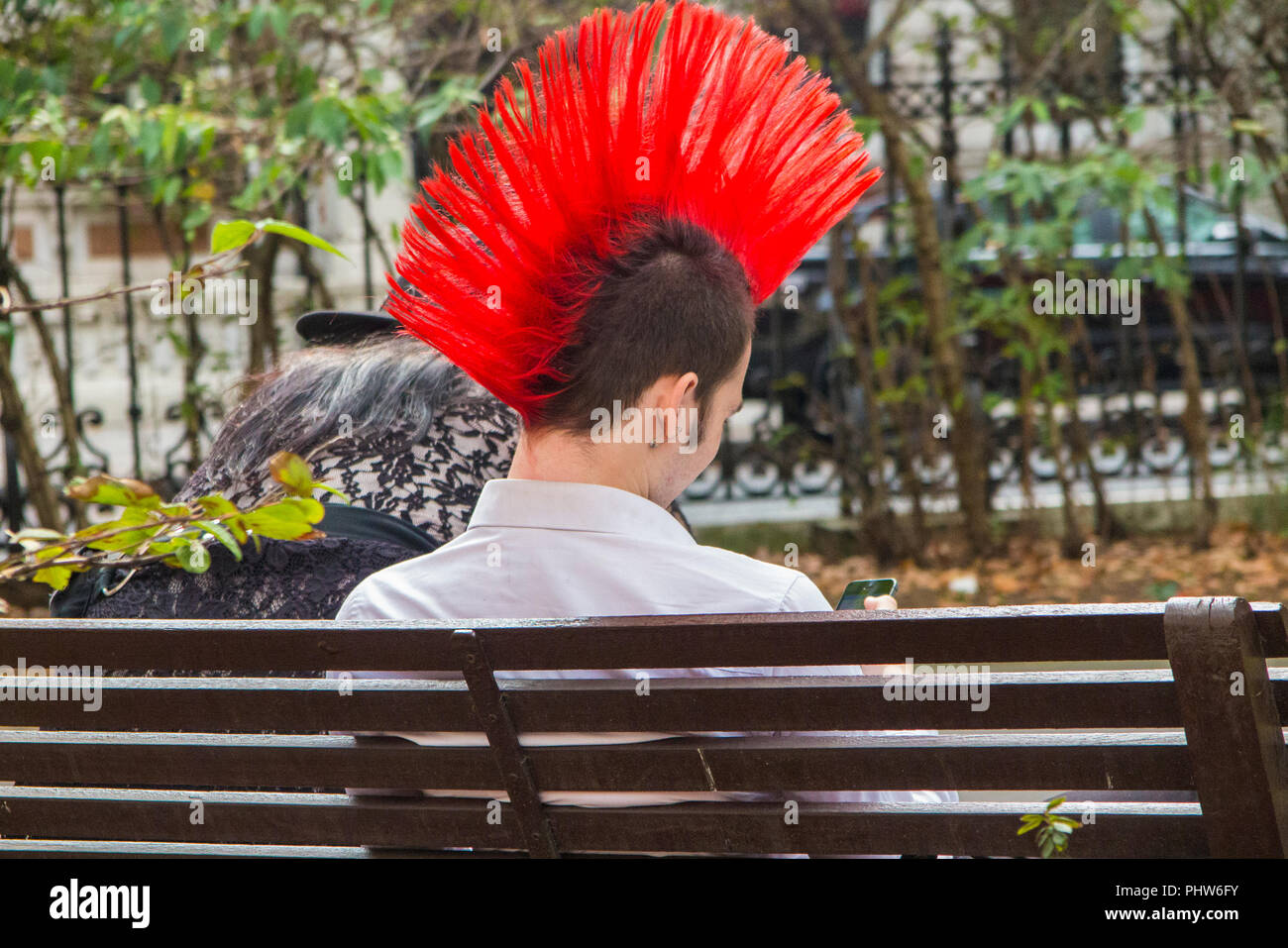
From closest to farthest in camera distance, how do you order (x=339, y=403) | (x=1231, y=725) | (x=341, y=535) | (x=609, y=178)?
(x=1231, y=725), (x=609, y=178), (x=341, y=535), (x=339, y=403)

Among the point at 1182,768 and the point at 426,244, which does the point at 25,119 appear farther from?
the point at 1182,768

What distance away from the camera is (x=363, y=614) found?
5.49 feet

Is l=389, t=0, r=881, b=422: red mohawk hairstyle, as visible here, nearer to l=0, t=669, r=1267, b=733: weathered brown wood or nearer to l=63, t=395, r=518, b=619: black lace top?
l=0, t=669, r=1267, b=733: weathered brown wood

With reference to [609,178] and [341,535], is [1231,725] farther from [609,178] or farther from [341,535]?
[341,535]

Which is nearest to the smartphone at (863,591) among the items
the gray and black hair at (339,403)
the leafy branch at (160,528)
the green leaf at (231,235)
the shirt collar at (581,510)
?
the shirt collar at (581,510)

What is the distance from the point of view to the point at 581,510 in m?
1.56

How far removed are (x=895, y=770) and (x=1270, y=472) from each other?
184 inches

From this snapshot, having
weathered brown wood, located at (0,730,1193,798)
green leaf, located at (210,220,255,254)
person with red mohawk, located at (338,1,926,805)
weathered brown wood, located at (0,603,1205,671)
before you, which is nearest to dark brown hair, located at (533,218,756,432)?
person with red mohawk, located at (338,1,926,805)

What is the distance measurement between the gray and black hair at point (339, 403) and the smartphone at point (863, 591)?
77 centimetres

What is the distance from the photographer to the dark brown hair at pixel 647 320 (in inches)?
61.4

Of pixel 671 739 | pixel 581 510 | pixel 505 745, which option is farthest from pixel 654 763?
pixel 581 510

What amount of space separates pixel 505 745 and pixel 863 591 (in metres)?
0.49

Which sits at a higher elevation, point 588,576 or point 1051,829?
point 588,576
